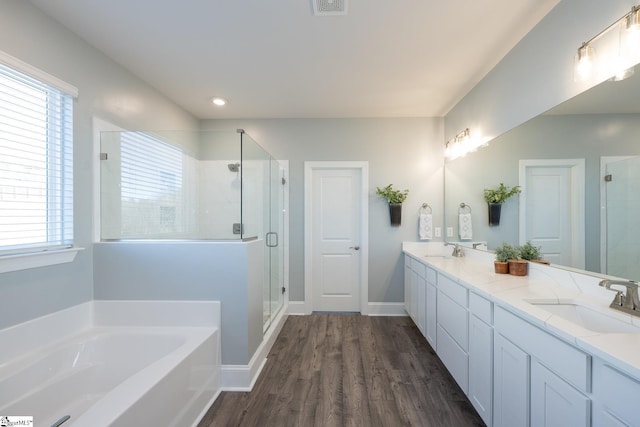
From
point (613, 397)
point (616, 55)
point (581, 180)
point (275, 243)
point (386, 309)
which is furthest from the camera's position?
point (386, 309)

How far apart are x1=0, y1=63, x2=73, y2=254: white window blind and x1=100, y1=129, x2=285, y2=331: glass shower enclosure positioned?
0.26 metres

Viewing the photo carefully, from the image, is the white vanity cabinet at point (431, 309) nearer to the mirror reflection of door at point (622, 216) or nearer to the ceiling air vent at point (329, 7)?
the mirror reflection of door at point (622, 216)

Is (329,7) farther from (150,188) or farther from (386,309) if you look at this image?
(386,309)

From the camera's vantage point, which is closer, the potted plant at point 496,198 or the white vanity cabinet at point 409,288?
the potted plant at point 496,198

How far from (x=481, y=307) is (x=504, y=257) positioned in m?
0.71

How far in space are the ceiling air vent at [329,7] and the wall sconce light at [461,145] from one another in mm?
1765

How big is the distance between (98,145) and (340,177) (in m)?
2.50

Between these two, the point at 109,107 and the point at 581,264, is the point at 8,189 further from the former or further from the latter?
the point at 581,264

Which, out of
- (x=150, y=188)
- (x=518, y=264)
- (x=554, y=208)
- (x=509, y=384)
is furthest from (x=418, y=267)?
(x=150, y=188)

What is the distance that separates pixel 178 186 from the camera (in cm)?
234

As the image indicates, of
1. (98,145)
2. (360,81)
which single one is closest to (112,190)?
(98,145)

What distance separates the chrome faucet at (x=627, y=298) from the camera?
1193 millimetres

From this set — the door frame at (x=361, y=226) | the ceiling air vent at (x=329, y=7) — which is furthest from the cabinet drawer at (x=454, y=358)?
the ceiling air vent at (x=329, y=7)

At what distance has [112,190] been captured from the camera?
7.16 ft
